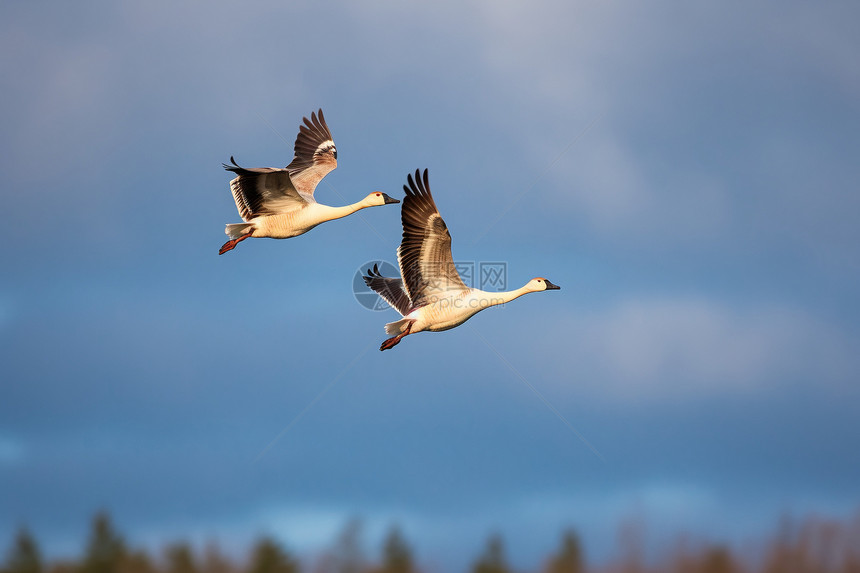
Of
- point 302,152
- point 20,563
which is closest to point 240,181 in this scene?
point 302,152

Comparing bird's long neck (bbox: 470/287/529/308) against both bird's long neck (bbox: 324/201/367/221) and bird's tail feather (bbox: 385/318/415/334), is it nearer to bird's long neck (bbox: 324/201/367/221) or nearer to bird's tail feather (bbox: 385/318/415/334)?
bird's tail feather (bbox: 385/318/415/334)

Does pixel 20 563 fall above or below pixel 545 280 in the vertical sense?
below

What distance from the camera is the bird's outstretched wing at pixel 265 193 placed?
57.1 ft

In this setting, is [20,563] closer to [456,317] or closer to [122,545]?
[122,545]

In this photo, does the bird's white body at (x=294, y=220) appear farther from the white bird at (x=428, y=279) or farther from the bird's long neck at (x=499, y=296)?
the bird's long neck at (x=499, y=296)

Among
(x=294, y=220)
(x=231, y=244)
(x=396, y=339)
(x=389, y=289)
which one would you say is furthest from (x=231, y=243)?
(x=396, y=339)

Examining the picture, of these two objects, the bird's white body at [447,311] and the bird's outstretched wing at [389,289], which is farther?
the bird's outstretched wing at [389,289]

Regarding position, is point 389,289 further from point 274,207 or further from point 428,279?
point 428,279

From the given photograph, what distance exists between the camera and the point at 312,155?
848 inches

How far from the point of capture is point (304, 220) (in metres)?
18.2

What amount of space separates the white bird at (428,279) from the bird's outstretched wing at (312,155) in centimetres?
599

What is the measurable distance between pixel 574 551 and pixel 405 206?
9191mm

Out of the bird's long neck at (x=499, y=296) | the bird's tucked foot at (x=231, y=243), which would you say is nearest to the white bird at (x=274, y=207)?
the bird's tucked foot at (x=231, y=243)

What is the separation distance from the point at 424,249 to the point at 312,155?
7.85 meters
